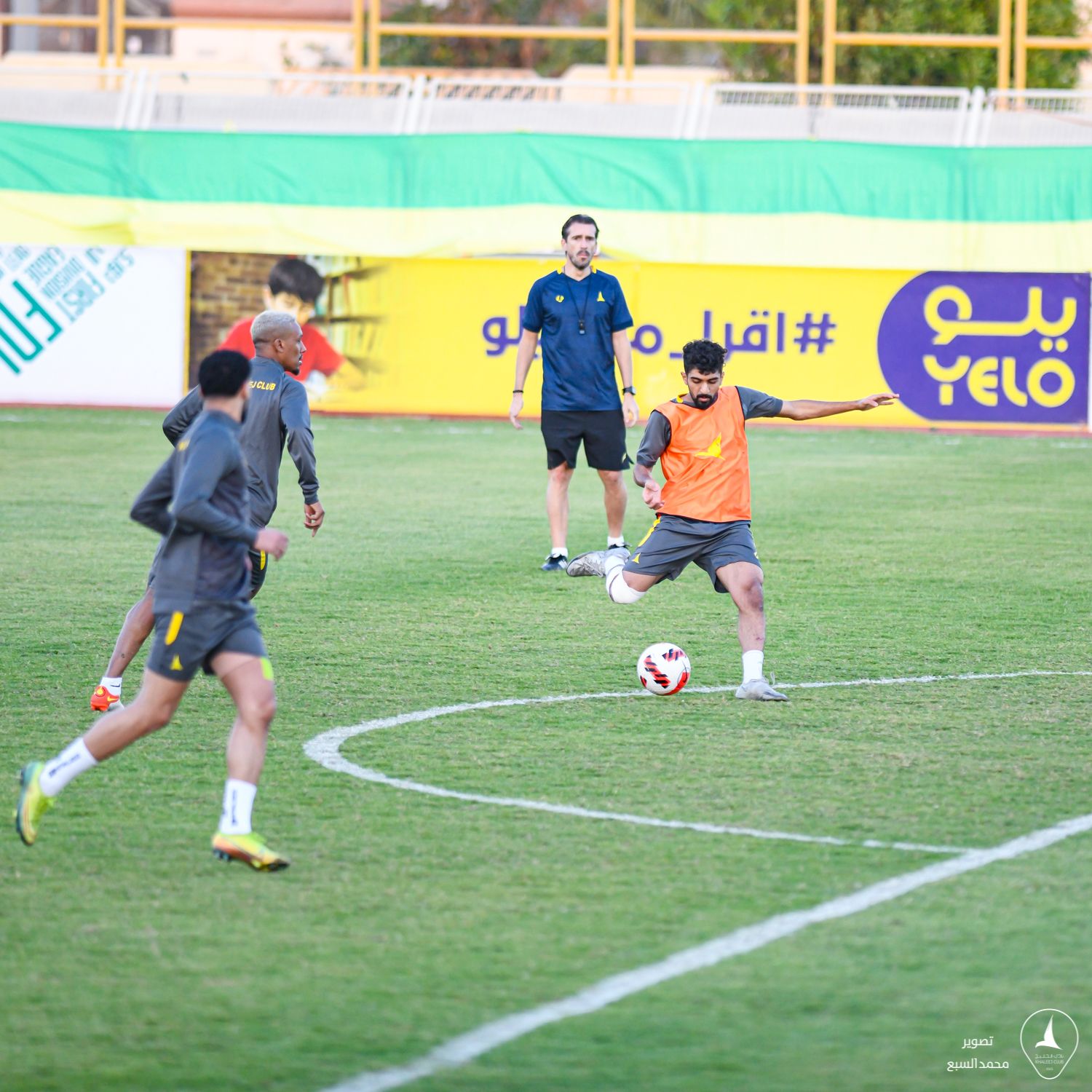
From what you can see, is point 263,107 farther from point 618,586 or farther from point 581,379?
point 618,586

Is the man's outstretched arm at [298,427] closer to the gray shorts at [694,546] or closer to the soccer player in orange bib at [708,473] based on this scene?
the soccer player in orange bib at [708,473]

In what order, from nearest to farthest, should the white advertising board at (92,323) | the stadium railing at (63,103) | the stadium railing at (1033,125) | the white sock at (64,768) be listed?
the white sock at (64,768), the white advertising board at (92,323), the stadium railing at (1033,125), the stadium railing at (63,103)

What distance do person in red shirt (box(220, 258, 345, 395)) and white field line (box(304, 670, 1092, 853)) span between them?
13.9 meters

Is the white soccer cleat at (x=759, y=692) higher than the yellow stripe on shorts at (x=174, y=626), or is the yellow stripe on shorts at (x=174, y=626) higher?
the yellow stripe on shorts at (x=174, y=626)

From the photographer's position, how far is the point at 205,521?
543 cm

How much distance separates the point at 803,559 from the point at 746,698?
434 centimetres

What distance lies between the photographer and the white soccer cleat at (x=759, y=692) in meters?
7.96

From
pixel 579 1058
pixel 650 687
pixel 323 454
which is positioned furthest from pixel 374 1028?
pixel 323 454

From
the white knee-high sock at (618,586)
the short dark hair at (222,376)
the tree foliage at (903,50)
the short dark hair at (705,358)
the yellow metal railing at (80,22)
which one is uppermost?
the tree foliage at (903,50)


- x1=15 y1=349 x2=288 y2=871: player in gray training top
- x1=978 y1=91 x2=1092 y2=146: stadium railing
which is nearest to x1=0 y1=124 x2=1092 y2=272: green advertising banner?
x1=978 y1=91 x2=1092 y2=146: stadium railing

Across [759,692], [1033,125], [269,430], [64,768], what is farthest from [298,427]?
[1033,125]

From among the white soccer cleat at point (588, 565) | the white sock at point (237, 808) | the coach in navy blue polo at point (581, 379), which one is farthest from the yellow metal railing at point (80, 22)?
the white sock at point (237, 808)

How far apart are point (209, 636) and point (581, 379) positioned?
21.6 ft

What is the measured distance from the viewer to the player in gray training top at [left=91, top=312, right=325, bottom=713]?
762 cm
